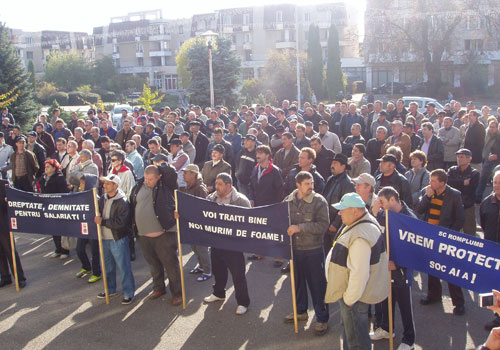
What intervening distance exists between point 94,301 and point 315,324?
11.0 ft

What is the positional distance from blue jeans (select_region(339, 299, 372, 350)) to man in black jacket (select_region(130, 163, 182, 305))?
117 inches

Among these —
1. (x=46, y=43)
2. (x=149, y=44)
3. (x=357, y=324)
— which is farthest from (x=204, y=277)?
(x=46, y=43)

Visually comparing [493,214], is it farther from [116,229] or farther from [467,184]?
[116,229]

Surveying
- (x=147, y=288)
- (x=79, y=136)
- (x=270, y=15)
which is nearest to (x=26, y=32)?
(x=270, y=15)

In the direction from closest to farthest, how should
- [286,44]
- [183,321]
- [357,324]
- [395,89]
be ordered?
[357,324], [183,321], [395,89], [286,44]

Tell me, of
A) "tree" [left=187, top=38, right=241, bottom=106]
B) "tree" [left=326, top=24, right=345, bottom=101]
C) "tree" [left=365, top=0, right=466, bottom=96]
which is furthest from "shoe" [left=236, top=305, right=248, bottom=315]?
"tree" [left=326, top=24, right=345, bottom=101]

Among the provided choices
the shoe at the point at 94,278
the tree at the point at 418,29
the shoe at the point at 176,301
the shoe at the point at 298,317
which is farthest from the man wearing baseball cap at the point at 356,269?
the tree at the point at 418,29

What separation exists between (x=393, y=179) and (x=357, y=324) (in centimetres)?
283

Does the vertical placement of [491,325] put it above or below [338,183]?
below

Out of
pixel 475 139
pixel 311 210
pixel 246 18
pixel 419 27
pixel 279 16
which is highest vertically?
pixel 246 18

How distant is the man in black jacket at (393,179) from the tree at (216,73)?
2851 cm

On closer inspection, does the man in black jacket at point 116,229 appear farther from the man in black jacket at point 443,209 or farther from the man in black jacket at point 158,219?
the man in black jacket at point 443,209

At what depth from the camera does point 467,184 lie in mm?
7824

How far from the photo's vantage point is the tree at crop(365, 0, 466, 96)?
1629 inches
